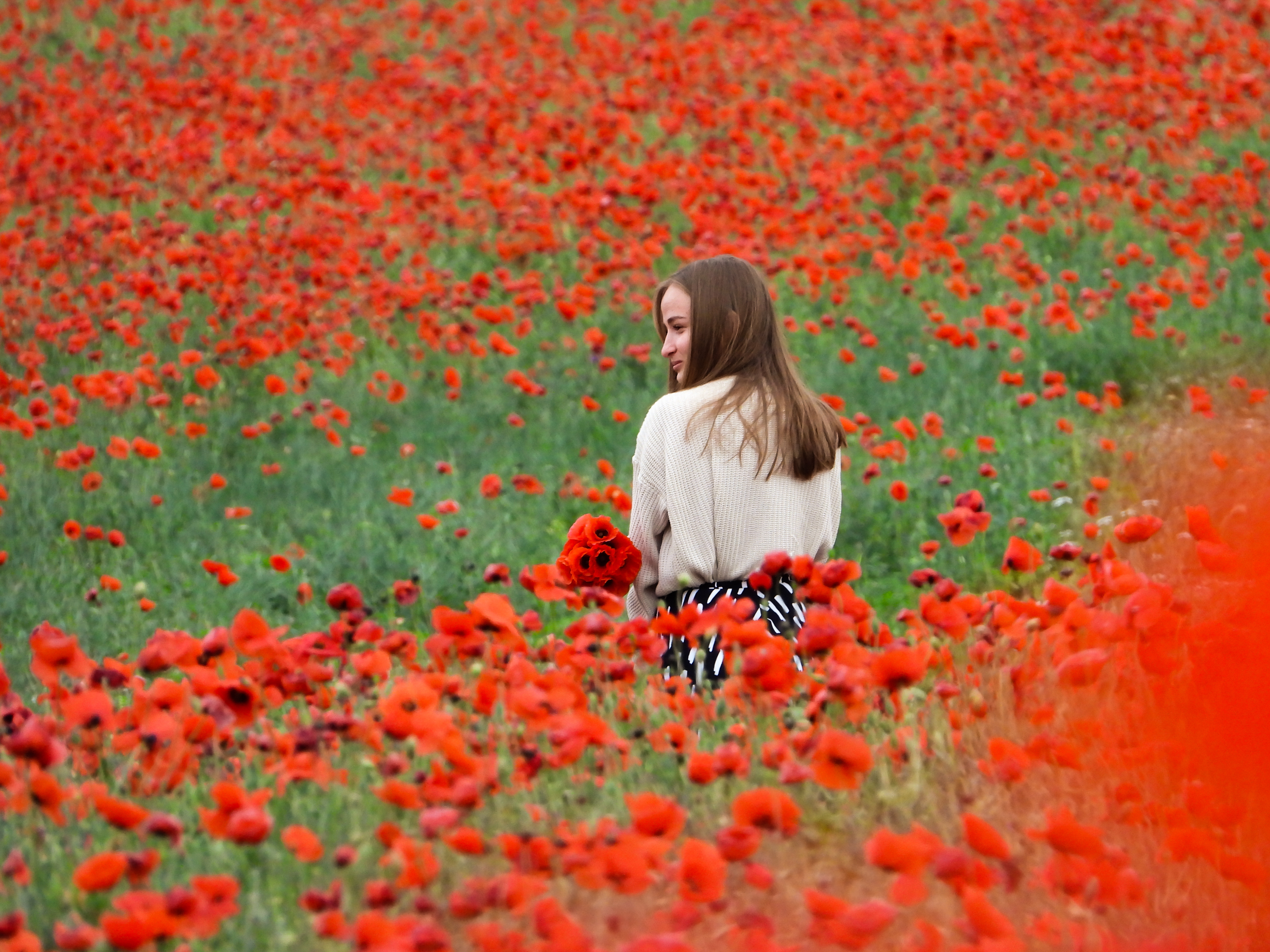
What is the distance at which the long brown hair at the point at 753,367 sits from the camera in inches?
137

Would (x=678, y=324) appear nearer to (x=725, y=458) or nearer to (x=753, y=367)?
(x=753, y=367)

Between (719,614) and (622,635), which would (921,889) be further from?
(622,635)

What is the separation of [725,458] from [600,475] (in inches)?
119

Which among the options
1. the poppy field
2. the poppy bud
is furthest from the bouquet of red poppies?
the poppy bud

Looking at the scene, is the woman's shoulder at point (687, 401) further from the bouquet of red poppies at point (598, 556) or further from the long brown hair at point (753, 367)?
the bouquet of red poppies at point (598, 556)

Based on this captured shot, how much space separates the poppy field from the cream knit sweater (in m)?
0.30

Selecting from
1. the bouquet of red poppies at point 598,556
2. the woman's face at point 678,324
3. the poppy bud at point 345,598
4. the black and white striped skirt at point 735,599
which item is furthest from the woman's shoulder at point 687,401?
the poppy bud at point 345,598

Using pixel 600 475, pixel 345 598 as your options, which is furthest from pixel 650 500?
pixel 600 475

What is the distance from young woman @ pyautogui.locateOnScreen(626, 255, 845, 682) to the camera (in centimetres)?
344

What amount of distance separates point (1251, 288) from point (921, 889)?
6561mm

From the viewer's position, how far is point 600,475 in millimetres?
6426

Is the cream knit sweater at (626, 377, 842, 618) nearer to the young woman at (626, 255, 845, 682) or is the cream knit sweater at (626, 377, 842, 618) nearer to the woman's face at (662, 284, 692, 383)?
the young woman at (626, 255, 845, 682)

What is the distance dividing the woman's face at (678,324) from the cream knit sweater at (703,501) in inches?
5.6

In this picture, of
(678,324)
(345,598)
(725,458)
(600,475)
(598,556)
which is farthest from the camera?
(600,475)
